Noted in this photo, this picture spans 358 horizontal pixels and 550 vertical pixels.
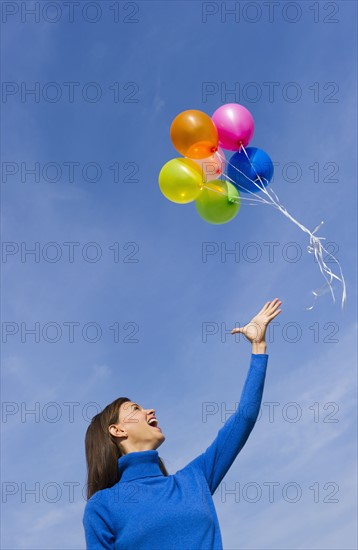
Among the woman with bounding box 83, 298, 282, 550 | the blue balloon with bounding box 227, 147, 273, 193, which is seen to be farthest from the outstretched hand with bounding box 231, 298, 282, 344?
the blue balloon with bounding box 227, 147, 273, 193

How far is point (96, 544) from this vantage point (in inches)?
102

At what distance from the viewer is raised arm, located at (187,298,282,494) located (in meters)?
2.83

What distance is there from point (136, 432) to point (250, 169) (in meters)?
2.88

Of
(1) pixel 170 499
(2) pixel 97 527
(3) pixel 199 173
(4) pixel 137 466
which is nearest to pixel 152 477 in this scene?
(4) pixel 137 466

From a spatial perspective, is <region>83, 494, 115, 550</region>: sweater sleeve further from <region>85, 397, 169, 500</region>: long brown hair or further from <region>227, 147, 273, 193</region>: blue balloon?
<region>227, 147, 273, 193</region>: blue balloon

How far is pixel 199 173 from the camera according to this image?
514 cm

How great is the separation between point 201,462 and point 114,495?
1.42 feet

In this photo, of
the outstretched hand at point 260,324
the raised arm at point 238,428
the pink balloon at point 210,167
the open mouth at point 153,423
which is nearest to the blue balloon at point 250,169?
the pink balloon at point 210,167

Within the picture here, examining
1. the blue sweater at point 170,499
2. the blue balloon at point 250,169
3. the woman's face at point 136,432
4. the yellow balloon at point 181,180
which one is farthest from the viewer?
the blue balloon at point 250,169

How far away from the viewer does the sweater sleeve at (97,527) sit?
2609 millimetres

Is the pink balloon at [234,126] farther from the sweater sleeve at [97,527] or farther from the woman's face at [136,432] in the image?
the sweater sleeve at [97,527]

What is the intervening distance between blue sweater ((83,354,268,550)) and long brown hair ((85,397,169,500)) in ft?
0.15

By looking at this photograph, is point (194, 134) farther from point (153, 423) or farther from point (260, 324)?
point (153, 423)

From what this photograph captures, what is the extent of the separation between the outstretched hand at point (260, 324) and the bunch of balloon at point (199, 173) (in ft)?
6.94
